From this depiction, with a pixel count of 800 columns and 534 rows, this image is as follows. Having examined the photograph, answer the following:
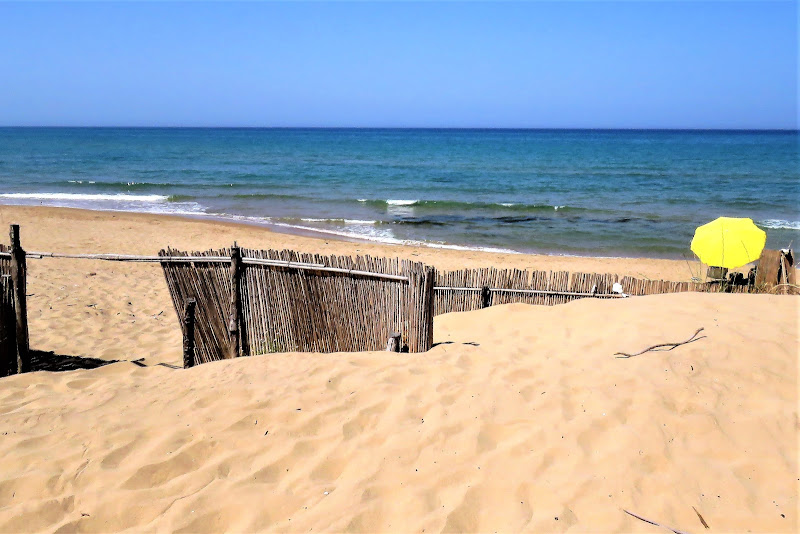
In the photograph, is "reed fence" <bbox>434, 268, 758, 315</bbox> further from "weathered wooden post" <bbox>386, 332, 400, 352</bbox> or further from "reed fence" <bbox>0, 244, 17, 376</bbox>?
"reed fence" <bbox>0, 244, 17, 376</bbox>

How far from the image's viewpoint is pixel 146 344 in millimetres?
7070

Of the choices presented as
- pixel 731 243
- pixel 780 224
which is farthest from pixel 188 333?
pixel 780 224

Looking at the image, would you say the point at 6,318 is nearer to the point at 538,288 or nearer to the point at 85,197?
the point at 538,288

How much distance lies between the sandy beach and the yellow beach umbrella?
4.76 feet

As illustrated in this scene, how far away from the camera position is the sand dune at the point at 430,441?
9.93 feet

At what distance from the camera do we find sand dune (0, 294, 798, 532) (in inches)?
119

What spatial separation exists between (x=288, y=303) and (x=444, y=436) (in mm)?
2681

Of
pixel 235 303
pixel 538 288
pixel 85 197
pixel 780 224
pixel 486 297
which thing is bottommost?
pixel 780 224

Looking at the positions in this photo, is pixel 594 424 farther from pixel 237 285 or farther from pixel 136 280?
pixel 136 280

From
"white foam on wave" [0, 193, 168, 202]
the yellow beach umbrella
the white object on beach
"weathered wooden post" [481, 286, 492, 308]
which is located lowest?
"white foam on wave" [0, 193, 168, 202]

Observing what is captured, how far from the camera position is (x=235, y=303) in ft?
19.2

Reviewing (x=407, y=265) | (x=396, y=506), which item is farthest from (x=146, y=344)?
(x=396, y=506)

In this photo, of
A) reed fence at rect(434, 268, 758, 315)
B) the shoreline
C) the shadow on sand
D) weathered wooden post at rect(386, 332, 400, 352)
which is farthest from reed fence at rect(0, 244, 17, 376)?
the shoreline

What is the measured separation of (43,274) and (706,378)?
9919 mm
